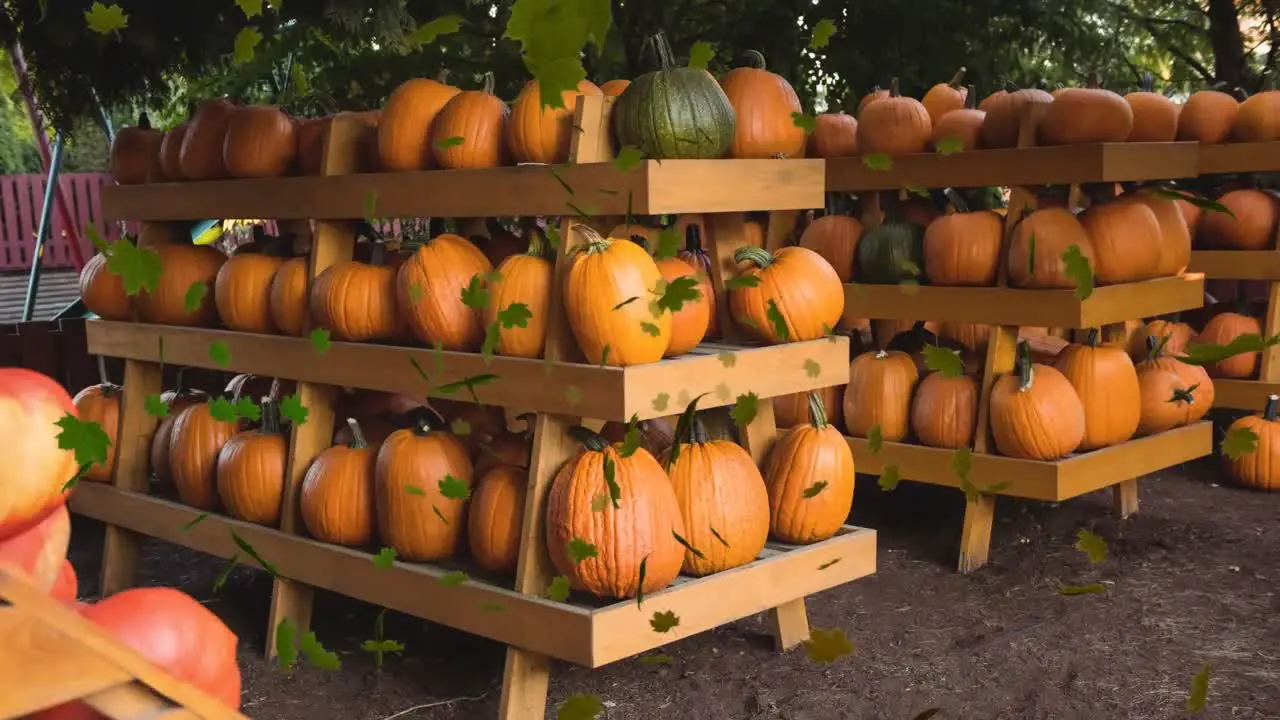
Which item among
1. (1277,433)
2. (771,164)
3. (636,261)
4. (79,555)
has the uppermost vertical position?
(771,164)

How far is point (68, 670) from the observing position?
69cm

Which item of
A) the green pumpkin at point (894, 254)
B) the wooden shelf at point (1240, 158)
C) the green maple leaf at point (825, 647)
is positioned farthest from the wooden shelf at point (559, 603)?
the wooden shelf at point (1240, 158)

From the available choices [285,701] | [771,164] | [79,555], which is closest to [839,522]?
[771,164]

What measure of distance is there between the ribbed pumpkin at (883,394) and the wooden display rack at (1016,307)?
73mm

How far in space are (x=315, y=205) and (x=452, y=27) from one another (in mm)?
1177

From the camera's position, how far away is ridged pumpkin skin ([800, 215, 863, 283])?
188 inches

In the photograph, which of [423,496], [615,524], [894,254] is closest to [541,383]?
[615,524]

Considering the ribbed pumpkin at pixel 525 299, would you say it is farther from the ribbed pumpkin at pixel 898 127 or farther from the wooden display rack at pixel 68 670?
the wooden display rack at pixel 68 670

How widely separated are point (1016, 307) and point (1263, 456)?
1.96 m

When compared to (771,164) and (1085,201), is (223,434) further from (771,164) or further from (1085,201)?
(1085,201)

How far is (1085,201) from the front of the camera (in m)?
4.81

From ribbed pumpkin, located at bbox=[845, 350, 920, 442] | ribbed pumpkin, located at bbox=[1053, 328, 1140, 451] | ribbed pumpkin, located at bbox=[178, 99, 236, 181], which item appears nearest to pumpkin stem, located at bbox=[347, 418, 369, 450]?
ribbed pumpkin, located at bbox=[178, 99, 236, 181]

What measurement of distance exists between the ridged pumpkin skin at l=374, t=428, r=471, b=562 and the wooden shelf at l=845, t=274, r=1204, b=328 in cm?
Result: 190

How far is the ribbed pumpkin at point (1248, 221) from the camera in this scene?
5633 mm
